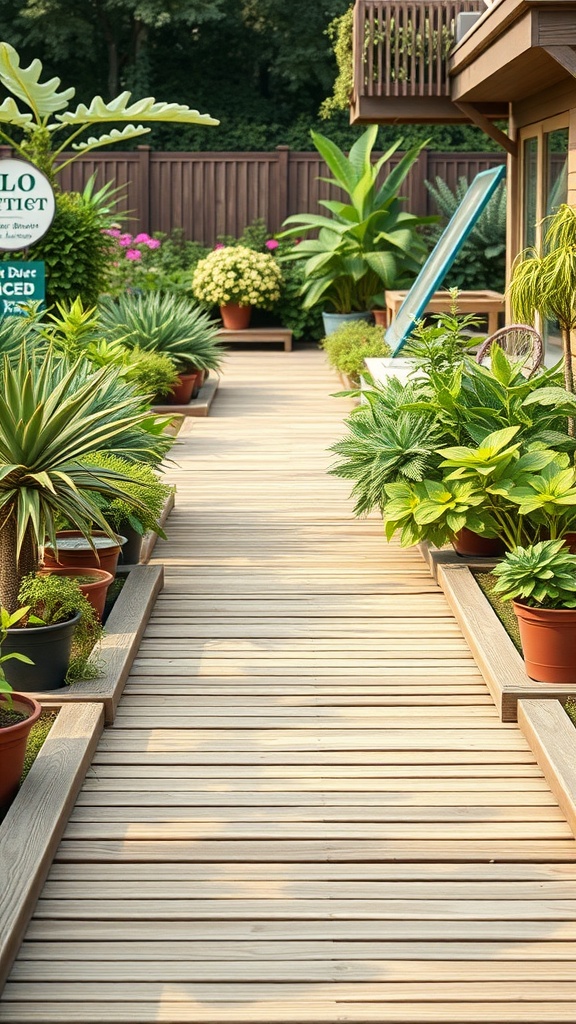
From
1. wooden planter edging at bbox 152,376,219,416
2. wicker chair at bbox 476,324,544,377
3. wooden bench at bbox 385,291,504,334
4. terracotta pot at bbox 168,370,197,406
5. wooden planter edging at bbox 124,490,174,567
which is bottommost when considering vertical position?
wooden planter edging at bbox 124,490,174,567

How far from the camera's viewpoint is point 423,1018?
2596 millimetres

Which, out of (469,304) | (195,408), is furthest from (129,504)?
(469,304)

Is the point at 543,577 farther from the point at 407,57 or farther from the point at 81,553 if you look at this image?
the point at 407,57

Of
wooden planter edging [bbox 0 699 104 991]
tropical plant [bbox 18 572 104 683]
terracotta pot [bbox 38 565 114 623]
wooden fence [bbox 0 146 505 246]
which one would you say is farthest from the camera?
wooden fence [bbox 0 146 505 246]

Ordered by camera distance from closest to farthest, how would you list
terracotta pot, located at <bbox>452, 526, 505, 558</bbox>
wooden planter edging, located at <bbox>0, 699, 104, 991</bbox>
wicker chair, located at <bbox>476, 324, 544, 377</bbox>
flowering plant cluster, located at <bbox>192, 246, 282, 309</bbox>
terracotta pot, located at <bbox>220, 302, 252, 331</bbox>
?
wooden planter edging, located at <bbox>0, 699, 104, 991</bbox>, terracotta pot, located at <bbox>452, 526, 505, 558</bbox>, wicker chair, located at <bbox>476, 324, 544, 377</bbox>, flowering plant cluster, located at <bbox>192, 246, 282, 309</bbox>, terracotta pot, located at <bbox>220, 302, 252, 331</bbox>

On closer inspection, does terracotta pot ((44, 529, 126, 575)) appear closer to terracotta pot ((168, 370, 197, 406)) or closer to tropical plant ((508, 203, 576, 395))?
tropical plant ((508, 203, 576, 395))

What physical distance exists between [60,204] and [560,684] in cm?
693

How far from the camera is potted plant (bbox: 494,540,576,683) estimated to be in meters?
4.15

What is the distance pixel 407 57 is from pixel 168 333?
123 inches

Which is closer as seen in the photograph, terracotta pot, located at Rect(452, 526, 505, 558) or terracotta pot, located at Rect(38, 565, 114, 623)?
terracotta pot, located at Rect(38, 565, 114, 623)

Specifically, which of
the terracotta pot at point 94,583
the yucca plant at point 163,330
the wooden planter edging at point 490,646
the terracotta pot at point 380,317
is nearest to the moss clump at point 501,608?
the wooden planter edging at point 490,646

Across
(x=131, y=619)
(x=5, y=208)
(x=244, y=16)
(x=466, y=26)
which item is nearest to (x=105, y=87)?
(x=244, y=16)

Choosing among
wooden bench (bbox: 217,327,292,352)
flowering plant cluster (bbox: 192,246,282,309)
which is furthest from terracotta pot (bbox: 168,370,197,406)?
wooden bench (bbox: 217,327,292,352)

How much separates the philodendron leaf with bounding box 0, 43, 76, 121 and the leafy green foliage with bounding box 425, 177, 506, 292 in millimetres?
6048
